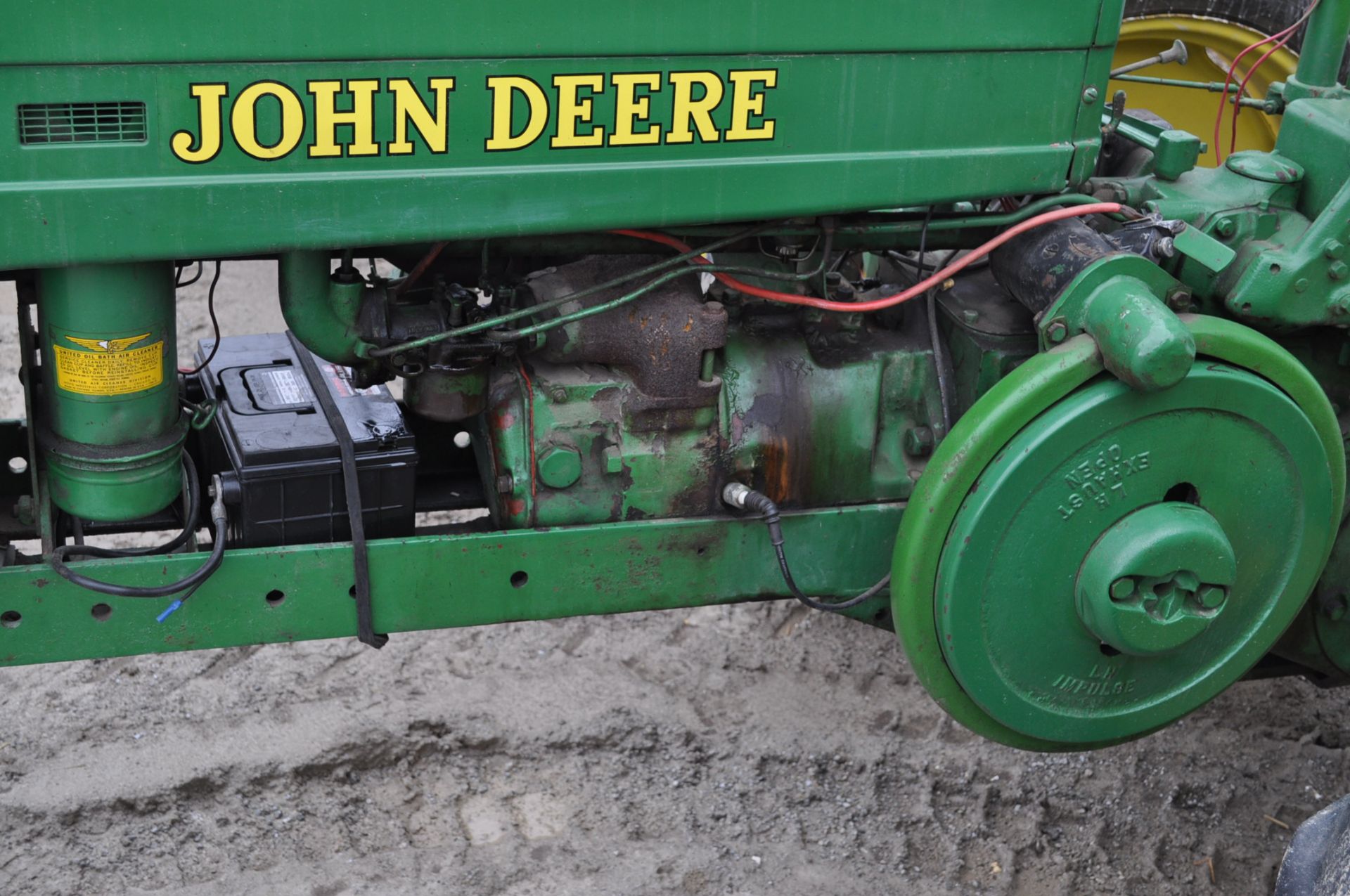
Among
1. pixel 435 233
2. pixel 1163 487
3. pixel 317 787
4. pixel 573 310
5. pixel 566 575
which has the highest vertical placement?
pixel 435 233

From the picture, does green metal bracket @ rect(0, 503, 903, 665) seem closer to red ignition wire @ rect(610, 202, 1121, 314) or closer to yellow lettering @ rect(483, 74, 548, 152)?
red ignition wire @ rect(610, 202, 1121, 314)

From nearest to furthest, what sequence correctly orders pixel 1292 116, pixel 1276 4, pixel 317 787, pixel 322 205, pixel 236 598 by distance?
pixel 322 205 → pixel 236 598 → pixel 1292 116 → pixel 317 787 → pixel 1276 4

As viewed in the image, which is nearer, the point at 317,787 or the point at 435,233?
the point at 435,233

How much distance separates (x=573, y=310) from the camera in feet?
7.15

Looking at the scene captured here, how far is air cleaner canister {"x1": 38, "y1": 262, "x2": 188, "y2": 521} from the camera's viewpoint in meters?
1.88

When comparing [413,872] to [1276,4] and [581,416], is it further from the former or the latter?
[1276,4]

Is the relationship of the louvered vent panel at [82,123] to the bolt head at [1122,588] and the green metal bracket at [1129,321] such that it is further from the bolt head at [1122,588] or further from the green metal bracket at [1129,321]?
the bolt head at [1122,588]

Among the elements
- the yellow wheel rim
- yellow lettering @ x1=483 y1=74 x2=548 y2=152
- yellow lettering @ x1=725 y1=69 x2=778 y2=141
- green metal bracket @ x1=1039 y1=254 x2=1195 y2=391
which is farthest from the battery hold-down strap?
the yellow wheel rim

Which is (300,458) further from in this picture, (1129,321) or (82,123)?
(1129,321)

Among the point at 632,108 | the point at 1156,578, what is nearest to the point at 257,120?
the point at 632,108

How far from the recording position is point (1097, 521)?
7.00ft

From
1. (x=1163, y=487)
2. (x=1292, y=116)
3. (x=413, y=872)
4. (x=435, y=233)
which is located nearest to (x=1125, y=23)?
(x=1292, y=116)

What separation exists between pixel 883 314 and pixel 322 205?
3.17 feet

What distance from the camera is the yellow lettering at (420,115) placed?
6.10ft
